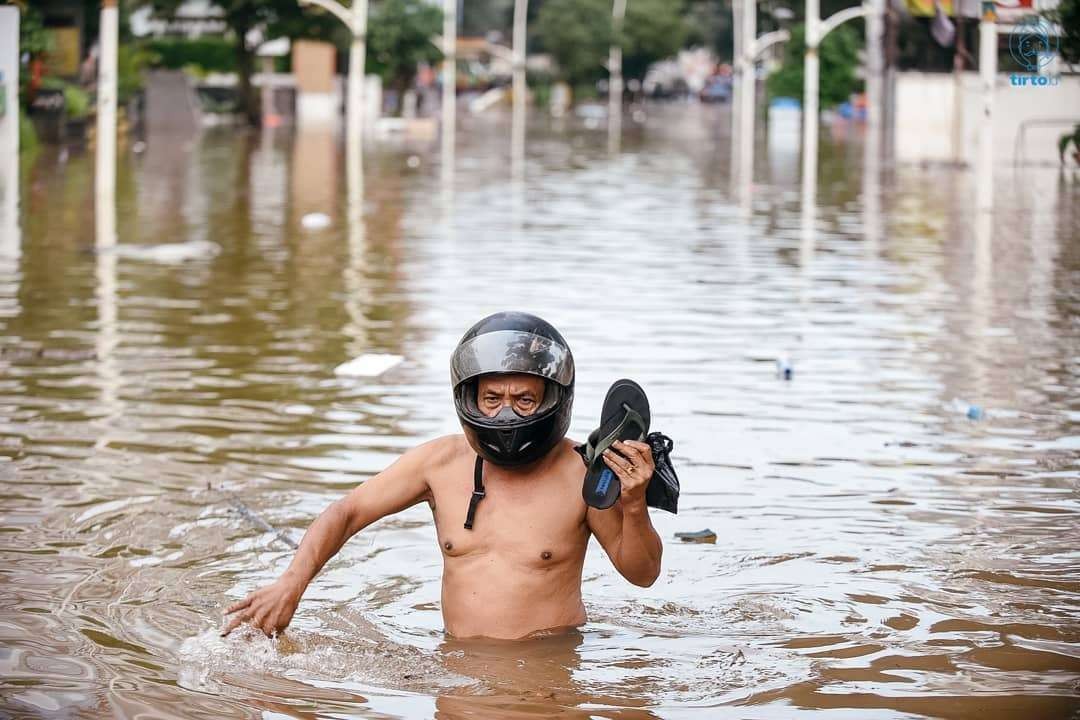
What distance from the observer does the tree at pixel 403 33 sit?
72.8 m

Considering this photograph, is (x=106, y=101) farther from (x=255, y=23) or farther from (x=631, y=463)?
(x=255, y=23)

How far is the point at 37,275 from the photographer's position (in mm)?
16125

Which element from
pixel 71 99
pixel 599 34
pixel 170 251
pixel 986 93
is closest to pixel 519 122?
pixel 71 99

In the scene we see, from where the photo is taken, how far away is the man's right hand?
216 inches

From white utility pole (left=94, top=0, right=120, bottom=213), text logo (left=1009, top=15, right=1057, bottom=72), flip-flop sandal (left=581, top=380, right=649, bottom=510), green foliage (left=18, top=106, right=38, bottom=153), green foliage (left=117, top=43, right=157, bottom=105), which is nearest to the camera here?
flip-flop sandal (left=581, top=380, right=649, bottom=510)

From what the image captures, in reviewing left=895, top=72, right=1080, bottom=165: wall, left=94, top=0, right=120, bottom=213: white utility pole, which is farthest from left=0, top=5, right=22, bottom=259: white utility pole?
left=895, top=72, right=1080, bottom=165: wall

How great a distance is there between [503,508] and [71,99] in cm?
3760

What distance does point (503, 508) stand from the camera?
18.6 feet

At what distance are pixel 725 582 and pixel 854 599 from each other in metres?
0.55

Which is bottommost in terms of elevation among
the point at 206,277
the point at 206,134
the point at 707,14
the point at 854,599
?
the point at 854,599

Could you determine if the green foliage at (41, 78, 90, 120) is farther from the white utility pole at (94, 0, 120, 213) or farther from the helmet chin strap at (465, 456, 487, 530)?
the helmet chin strap at (465, 456, 487, 530)

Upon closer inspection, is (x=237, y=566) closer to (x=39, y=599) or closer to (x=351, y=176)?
(x=39, y=599)

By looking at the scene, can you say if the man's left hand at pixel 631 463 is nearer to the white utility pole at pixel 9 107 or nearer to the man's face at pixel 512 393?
the man's face at pixel 512 393

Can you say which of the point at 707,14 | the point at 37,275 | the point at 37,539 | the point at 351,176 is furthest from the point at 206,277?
the point at 707,14
